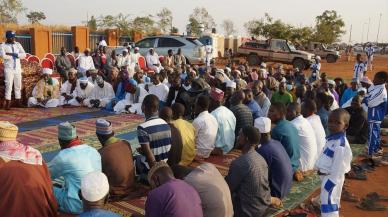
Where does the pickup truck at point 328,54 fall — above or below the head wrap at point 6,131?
above

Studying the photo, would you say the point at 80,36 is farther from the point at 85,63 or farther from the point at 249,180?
the point at 249,180

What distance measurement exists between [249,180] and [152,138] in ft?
4.92

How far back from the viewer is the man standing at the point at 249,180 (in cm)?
365

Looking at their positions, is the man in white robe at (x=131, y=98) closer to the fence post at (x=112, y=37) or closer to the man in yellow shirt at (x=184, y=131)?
the man in yellow shirt at (x=184, y=131)

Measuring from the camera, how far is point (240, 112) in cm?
669

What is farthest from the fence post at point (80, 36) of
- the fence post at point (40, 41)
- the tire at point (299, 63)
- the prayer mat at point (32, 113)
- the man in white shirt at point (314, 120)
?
the man in white shirt at point (314, 120)

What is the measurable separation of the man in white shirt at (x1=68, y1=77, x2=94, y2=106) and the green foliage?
30.1 m

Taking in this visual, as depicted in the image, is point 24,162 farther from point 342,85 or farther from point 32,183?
point 342,85

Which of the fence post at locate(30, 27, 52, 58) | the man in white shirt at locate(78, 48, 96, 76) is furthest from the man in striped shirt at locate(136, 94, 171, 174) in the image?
the fence post at locate(30, 27, 52, 58)

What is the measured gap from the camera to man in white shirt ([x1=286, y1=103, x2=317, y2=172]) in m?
5.31

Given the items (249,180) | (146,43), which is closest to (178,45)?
(146,43)

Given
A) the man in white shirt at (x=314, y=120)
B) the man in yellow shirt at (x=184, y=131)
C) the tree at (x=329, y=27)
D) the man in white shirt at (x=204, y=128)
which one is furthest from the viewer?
the tree at (x=329, y=27)

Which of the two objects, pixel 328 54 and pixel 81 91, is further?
pixel 328 54

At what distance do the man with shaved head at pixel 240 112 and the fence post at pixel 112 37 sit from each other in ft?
62.2
